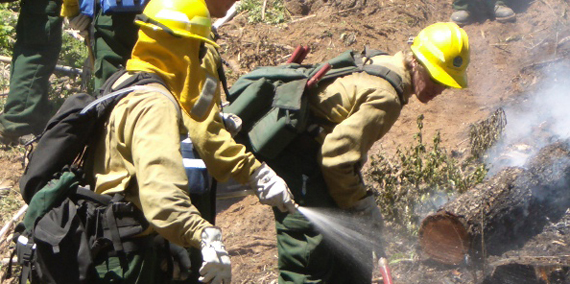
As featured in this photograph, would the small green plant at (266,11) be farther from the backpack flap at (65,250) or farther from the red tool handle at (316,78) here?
the backpack flap at (65,250)

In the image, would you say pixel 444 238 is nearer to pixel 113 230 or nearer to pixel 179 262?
pixel 179 262

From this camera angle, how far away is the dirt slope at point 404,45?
7.41 metres

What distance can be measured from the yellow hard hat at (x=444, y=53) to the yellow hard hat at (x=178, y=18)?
138cm

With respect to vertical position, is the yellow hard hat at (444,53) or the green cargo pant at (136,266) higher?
the yellow hard hat at (444,53)

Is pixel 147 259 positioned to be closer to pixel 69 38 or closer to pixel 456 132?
pixel 456 132

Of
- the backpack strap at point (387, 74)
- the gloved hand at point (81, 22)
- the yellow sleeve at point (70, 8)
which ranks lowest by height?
the gloved hand at point (81, 22)

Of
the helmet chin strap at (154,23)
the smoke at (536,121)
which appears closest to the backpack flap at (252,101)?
the helmet chin strap at (154,23)

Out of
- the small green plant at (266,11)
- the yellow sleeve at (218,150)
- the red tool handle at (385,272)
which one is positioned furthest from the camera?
the small green plant at (266,11)

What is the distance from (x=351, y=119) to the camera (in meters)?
4.13

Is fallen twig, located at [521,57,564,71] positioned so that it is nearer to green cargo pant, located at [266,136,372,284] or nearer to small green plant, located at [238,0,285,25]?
small green plant, located at [238,0,285,25]

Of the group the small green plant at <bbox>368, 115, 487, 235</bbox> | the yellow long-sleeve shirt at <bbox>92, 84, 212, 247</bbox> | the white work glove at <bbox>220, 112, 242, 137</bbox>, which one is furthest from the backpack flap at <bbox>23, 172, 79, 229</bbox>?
the small green plant at <bbox>368, 115, 487, 235</bbox>

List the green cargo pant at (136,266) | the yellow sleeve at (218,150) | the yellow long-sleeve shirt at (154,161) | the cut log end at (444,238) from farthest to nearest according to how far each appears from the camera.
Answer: the cut log end at (444,238)
the yellow sleeve at (218,150)
the green cargo pant at (136,266)
the yellow long-sleeve shirt at (154,161)

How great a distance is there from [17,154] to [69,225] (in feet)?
14.6

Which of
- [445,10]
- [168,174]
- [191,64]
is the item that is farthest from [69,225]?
[445,10]
